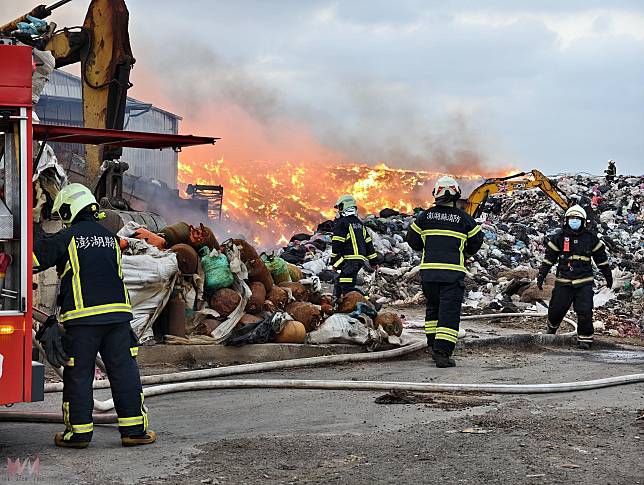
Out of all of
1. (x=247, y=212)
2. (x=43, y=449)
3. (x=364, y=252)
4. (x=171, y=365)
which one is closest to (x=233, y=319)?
(x=171, y=365)

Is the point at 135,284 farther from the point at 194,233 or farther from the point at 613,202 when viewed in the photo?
the point at 613,202

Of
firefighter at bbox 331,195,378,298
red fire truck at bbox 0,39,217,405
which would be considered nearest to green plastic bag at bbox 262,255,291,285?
firefighter at bbox 331,195,378,298

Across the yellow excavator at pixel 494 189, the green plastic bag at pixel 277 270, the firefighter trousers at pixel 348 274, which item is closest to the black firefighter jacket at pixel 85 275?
the green plastic bag at pixel 277 270

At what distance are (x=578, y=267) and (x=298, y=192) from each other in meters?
25.9

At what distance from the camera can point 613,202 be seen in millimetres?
31938

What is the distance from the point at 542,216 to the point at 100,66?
1793 centimetres

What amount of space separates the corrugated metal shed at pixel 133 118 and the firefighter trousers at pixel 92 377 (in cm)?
3725

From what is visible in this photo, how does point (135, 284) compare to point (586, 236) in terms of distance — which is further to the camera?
point (586, 236)

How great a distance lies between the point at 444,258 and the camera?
10.9 m

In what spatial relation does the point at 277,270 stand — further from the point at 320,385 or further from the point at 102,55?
the point at 102,55

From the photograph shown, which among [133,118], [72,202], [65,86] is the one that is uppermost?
[65,86]

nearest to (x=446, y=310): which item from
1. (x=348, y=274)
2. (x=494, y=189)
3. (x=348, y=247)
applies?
(x=348, y=274)

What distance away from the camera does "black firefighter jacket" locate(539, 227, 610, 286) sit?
544 inches

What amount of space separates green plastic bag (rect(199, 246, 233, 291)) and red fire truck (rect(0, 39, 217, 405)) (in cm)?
502
